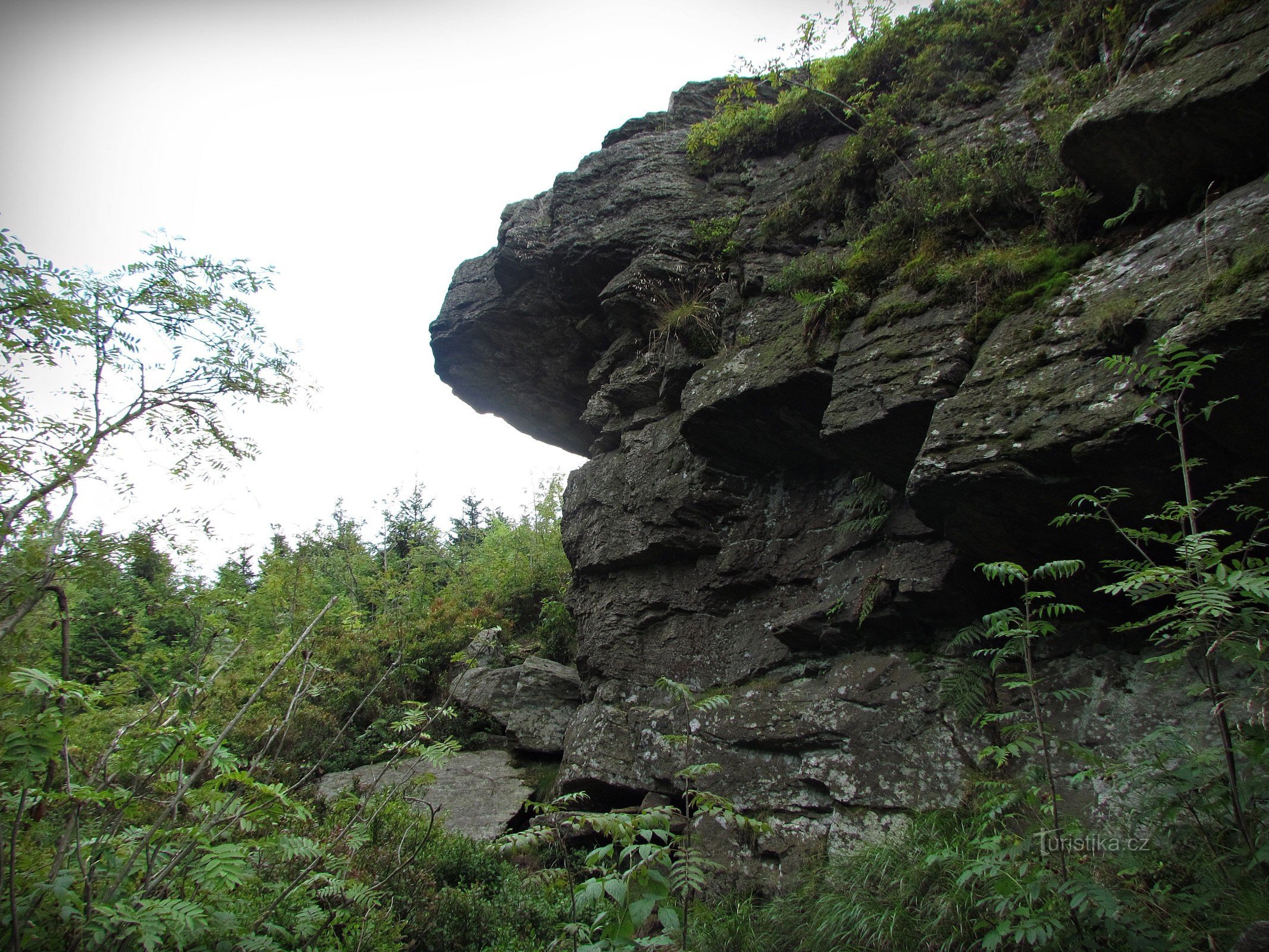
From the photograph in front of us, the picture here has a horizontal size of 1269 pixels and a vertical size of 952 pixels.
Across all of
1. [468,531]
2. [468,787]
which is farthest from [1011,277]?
[468,531]

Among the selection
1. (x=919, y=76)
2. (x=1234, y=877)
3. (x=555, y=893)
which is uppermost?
(x=919, y=76)

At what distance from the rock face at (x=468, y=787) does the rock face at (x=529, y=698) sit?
1.75 ft

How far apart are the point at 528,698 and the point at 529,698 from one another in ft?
0.03

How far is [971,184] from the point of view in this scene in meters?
7.65

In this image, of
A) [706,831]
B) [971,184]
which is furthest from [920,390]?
[706,831]

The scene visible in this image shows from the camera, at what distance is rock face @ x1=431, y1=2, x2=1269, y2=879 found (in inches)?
197

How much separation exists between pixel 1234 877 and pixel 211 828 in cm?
497

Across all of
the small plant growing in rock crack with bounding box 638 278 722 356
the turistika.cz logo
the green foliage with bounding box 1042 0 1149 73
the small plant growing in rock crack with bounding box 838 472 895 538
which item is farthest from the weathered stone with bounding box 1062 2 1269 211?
the turistika.cz logo

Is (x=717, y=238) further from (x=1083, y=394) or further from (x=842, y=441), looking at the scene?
(x=1083, y=394)

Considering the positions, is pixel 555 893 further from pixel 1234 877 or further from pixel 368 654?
pixel 368 654

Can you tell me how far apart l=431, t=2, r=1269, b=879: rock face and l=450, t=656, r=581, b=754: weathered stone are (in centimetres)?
10

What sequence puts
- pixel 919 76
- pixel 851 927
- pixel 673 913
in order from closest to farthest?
pixel 673 913 → pixel 851 927 → pixel 919 76

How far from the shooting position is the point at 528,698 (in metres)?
10.9

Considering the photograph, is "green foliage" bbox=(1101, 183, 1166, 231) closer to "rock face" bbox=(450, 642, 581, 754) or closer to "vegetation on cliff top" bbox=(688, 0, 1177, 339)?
"vegetation on cliff top" bbox=(688, 0, 1177, 339)
